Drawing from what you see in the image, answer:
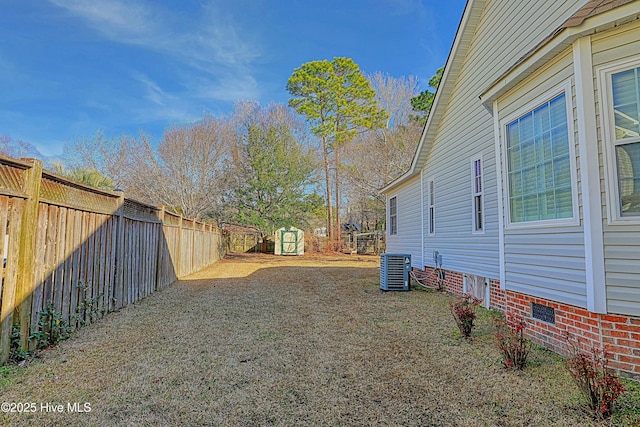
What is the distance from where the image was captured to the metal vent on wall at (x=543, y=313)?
12.5 ft

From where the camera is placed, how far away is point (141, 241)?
6617 mm

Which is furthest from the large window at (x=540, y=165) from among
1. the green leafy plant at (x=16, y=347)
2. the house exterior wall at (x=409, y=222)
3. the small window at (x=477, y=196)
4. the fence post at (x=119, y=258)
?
the fence post at (x=119, y=258)

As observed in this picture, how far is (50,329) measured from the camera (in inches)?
145

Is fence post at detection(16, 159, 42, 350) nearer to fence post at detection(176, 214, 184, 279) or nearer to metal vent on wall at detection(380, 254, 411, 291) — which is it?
fence post at detection(176, 214, 184, 279)

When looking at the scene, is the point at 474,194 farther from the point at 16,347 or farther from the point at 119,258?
the point at 16,347

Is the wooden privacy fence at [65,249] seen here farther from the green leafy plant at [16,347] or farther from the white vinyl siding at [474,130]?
the white vinyl siding at [474,130]

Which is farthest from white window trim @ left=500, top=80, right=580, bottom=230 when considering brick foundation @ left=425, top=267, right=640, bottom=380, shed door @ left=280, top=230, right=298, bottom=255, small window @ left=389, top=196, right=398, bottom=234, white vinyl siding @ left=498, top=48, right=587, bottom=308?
shed door @ left=280, top=230, right=298, bottom=255

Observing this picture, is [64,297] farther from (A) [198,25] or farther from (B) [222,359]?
(A) [198,25]


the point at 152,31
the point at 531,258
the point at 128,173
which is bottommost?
the point at 531,258

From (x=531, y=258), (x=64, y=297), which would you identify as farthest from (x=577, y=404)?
(x=64, y=297)

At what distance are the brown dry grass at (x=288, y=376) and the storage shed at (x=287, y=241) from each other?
51.8 ft

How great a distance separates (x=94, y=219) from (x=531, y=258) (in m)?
6.04

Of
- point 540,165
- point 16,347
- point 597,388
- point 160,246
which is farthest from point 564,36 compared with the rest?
point 160,246

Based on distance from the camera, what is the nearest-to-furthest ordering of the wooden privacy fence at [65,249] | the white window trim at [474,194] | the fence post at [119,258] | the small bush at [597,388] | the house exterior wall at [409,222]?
1. the small bush at [597,388]
2. the wooden privacy fence at [65,249]
3. the fence post at [119,258]
4. the white window trim at [474,194]
5. the house exterior wall at [409,222]
